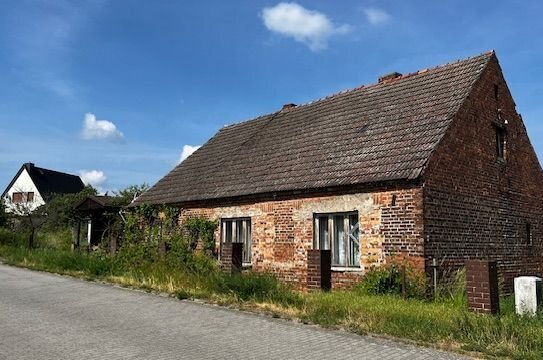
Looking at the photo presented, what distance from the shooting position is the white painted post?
8.27 m

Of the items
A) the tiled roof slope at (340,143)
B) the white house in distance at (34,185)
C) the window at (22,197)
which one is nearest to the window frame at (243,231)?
the tiled roof slope at (340,143)

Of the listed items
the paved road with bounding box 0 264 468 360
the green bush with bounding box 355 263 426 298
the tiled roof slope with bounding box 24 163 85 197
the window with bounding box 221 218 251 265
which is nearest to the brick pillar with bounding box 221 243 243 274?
the paved road with bounding box 0 264 468 360

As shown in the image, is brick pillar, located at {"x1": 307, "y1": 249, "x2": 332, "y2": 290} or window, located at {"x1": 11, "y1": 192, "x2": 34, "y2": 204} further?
window, located at {"x1": 11, "y1": 192, "x2": 34, "y2": 204}

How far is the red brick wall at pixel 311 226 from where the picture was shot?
11.3m

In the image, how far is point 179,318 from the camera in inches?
336

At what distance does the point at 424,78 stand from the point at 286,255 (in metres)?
7.01

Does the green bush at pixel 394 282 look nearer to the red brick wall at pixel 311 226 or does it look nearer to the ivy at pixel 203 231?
the red brick wall at pixel 311 226

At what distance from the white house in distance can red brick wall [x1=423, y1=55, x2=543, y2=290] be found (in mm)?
50210

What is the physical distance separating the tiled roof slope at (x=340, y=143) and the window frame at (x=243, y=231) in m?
0.88

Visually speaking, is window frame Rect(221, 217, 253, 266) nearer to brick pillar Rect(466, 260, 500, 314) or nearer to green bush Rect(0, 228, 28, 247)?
brick pillar Rect(466, 260, 500, 314)

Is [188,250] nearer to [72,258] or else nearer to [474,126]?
[72,258]

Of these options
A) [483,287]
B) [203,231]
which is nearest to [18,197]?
[203,231]

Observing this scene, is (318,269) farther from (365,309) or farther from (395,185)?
(365,309)

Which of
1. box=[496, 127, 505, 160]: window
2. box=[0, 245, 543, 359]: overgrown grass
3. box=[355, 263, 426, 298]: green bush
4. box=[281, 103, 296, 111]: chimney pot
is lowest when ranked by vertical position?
box=[0, 245, 543, 359]: overgrown grass
